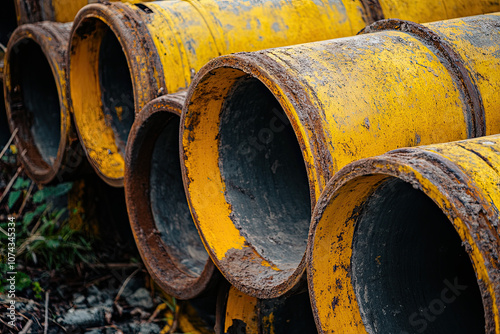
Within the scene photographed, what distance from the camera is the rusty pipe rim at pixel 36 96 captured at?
9.77 ft

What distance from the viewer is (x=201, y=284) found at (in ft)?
7.07

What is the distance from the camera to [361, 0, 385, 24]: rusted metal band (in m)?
2.63

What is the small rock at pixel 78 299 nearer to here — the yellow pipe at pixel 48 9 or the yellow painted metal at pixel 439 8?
the yellow pipe at pixel 48 9

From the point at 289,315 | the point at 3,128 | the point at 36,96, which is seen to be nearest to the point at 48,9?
the point at 36,96

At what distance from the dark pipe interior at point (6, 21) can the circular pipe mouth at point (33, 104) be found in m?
0.77

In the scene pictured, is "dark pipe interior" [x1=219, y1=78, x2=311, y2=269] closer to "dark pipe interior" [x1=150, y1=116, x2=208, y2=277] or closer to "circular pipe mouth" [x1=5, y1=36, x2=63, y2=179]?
"dark pipe interior" [x1=150, y1=116, x2=208, y2=277]

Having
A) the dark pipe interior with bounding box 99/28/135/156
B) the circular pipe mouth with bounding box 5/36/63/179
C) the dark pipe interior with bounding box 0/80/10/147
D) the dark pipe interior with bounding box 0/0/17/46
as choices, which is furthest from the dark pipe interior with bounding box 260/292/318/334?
the dark pipe interior with bounding box 0/0/17/46

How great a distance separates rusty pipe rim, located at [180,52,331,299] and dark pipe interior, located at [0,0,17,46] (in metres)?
2.75

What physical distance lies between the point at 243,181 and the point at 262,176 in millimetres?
109

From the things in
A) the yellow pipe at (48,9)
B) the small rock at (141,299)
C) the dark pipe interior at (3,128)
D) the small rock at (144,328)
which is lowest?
the small rock at (144,328)

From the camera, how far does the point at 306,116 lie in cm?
149

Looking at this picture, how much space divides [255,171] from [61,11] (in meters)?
1.99

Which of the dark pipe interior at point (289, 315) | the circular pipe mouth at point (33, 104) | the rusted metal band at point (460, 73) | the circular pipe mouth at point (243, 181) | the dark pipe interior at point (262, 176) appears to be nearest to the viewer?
the rusted metal band at point (460, 73)

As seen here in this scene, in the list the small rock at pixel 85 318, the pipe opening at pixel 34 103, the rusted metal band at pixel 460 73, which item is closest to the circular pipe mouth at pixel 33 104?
the pipe opening at pixel 34 103
